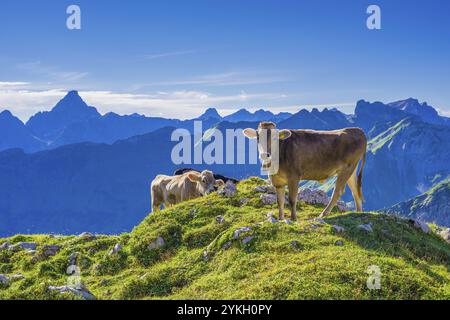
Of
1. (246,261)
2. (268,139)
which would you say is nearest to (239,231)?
(246,261)

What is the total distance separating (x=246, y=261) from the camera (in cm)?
1372

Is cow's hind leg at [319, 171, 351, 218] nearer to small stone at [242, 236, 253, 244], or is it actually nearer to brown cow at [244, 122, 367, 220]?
brown cow at [244, 122, 367, 220]

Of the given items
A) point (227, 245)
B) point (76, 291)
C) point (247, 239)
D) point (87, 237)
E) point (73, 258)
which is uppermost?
point (247, 239)

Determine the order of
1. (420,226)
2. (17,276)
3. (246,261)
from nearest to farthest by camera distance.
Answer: (246,261), (17,276), (420,226)

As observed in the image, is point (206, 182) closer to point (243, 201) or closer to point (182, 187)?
point (182, 187)

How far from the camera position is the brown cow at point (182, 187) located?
86.0 ft

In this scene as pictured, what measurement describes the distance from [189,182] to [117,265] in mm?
11373

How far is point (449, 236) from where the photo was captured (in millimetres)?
19359

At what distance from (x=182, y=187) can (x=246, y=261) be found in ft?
48.4

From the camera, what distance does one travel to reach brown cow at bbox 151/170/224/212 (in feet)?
86.0

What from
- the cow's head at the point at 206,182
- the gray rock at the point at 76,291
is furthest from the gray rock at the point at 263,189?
the gray rock at the point at 76,291

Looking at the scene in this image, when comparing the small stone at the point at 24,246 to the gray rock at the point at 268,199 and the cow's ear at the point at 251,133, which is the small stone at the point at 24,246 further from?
the cow's ear at the point at 251,133

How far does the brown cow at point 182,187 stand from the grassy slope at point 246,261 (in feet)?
18.0
